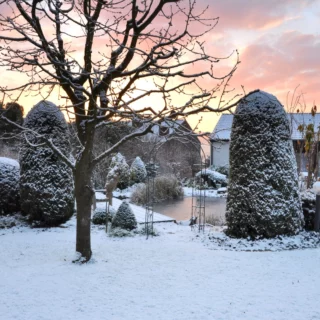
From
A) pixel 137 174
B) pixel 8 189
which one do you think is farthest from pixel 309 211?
pixel 137 174

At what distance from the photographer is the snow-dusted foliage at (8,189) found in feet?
29.1

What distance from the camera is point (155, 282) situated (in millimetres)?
4742

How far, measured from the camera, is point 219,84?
17.8 ft

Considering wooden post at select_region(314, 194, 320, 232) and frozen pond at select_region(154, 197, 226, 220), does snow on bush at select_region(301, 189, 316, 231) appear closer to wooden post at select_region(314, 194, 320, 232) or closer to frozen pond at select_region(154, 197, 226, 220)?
wooden post at select_region(314, 194, 320, 232)

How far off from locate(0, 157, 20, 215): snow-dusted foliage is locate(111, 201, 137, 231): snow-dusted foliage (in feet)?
9.20

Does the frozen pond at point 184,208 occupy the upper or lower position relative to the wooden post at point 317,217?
lower

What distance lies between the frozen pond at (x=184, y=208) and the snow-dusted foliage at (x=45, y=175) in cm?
451

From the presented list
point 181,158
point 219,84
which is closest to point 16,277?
point 219,84

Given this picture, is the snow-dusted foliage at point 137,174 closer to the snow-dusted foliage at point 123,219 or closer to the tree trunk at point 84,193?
the snow-dusted foliage at point 123,219

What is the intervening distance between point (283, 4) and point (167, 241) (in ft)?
16.4

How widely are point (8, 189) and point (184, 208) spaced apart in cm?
701

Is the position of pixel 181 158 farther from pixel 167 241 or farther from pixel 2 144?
pixel 167 241

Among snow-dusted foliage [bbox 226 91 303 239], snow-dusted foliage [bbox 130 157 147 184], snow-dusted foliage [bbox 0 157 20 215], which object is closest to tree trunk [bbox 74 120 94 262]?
snow-dusted foliage [bbox 226 91 303 239]

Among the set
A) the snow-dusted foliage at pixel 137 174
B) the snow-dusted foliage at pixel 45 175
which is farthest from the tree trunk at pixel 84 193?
the snow-dusted foliage at pixel 137 174
